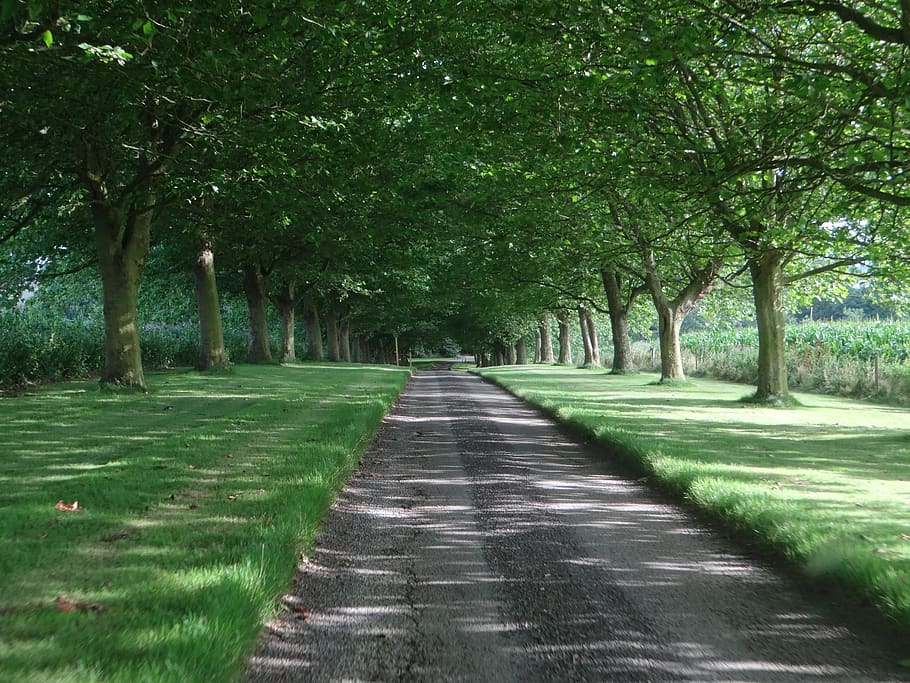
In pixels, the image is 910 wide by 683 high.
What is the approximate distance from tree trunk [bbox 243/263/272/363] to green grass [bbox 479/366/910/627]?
52.1 feet

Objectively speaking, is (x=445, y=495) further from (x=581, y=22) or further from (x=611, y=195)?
(x=611, y=195)

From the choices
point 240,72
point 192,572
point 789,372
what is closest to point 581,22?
point 240,72

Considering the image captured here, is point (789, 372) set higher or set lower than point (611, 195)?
lower

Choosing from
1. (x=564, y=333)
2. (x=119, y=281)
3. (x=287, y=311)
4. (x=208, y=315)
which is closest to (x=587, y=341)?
(x=564, y=333)

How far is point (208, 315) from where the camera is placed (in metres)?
21.8

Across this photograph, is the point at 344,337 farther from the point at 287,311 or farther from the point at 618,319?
the point at 618,319

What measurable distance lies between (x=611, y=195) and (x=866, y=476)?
9089 mm

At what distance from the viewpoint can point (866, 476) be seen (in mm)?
7434

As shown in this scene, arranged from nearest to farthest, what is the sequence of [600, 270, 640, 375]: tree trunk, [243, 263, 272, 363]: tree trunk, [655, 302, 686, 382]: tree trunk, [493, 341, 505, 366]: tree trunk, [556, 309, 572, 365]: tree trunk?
[655, 302, 686, 382]: tree trunk, [243, 263, 272, 363]: tree trunk, [600, 270, 640, 375]: tree trunk, [556, 309, 572, 365]: tree trunk, [493, 341, 505, 366]: tree trunk

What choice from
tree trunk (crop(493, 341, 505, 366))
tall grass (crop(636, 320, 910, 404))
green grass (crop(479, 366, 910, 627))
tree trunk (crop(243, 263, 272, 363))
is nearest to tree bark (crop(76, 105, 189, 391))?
green grass (crop(479, 366, 910, 627))

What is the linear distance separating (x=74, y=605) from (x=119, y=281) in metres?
12.9

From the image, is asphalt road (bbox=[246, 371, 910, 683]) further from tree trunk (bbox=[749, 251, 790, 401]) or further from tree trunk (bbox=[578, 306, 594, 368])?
tree trunk (bbox=[578, 306, 594, 368])

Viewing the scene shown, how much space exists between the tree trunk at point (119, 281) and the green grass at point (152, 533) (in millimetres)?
4015

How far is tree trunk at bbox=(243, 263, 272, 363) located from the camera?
2767 centimetres
